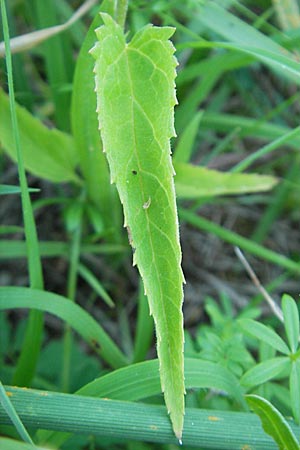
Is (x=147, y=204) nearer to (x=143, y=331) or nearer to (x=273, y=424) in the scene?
(x=273, y=424)

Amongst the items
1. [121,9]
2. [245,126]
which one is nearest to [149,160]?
[121,9]

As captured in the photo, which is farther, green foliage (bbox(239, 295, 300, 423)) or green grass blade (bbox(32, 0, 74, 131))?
green grass blade (bbox(32, 0, 74, 131))

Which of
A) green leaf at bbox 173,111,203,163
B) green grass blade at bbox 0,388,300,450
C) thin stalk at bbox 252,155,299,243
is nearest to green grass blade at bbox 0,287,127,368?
green grass blade at bbox 0,388,300,450

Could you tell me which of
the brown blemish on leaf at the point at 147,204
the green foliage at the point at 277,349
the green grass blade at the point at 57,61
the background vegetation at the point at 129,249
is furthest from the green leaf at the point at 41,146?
the green foliage at the point at 277,349

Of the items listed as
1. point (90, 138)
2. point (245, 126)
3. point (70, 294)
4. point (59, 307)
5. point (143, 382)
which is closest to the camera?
point (143, 382)

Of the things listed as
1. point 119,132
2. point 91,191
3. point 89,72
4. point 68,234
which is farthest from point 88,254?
point 119,132

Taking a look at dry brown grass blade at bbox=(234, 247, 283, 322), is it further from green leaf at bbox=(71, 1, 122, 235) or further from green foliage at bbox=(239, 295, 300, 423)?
green leaf at bbox=(71, 1, 122, 235)
